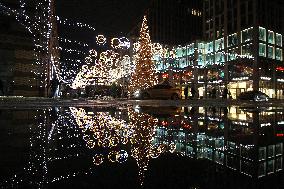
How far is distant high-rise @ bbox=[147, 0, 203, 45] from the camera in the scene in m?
111

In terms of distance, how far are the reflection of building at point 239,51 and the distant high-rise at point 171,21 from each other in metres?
26.5

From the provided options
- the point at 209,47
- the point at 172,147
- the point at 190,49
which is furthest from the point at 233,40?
the point at 172,147

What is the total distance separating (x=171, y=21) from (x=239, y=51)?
148 ft

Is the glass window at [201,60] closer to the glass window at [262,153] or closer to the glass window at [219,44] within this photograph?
the glass window at [219,44]

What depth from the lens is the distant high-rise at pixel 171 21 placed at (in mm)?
111188

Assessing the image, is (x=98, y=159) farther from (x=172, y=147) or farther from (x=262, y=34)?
(x=262, y=34)

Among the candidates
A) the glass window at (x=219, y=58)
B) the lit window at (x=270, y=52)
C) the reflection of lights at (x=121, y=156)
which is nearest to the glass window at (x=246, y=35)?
the glass window at (x=219, y=58)

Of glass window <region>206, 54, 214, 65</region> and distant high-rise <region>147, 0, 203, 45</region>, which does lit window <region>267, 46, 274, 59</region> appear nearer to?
glass window <region>206, 54, 214, 65</region>

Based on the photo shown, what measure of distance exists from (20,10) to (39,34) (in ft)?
13.5

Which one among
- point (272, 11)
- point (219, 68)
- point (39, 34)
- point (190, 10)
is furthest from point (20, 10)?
point (190, 10)

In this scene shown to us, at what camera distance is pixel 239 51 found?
71.1 meters

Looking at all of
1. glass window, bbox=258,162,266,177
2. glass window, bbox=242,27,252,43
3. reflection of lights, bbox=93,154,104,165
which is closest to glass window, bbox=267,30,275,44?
glass window, bbox=242,27,252,43

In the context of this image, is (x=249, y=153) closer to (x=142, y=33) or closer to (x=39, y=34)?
(x=39, y=34)

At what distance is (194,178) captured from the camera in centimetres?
275
